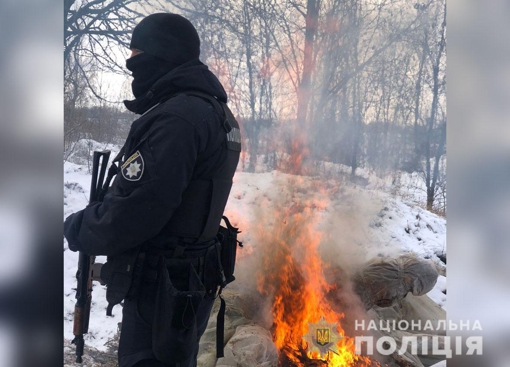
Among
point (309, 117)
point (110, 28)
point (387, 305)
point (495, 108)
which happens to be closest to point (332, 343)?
point (387, 305)

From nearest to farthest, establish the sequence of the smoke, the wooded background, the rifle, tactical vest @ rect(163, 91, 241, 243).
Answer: tactical vest @ rect(163, 91, 241, 243) → the rifle → the wooded background → the smoke

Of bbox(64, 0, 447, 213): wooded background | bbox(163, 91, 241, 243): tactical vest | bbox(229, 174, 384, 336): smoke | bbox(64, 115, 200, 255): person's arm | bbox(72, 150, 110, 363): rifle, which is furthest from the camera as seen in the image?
bbox(229, 174, 384, 336): smoke

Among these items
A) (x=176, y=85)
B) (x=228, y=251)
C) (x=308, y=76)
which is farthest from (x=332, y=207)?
(x=176, y=85)

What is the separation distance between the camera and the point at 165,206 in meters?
1.90

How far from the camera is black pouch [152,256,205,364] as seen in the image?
1.92m

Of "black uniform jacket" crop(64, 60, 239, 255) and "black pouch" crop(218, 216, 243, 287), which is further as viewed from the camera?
"black pouch" crop(218, 216, 243, 287)

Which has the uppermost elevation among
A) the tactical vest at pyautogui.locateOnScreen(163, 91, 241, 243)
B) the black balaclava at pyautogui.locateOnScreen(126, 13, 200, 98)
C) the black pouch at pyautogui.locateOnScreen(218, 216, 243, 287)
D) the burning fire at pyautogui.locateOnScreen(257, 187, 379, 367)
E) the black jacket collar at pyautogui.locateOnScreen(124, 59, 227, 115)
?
the black balaclava at pyautogui.locateOnScreen(126, 13, 200, 98)

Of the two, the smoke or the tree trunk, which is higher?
the tree trunk

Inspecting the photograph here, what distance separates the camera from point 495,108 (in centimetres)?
254

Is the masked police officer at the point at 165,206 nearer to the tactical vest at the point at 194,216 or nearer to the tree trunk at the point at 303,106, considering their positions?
the tactical vest at the point at 194,216

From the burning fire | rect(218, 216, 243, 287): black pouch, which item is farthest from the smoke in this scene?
rect(218, 216, 243, 287): black pouch

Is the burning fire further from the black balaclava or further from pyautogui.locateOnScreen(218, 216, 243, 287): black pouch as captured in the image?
the black balaclava

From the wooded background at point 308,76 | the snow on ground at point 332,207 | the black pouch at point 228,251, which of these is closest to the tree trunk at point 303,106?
the wooded background at point 308,76

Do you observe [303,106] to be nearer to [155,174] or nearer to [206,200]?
[206,200]
